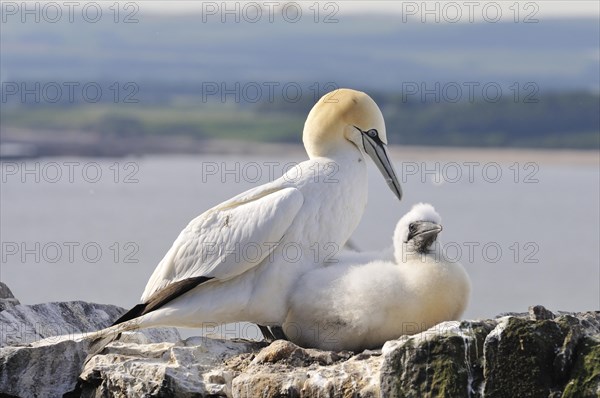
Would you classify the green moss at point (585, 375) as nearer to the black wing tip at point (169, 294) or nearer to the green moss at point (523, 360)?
the green moss at point (523, 360)

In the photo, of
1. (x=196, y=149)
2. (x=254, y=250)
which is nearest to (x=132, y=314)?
(x=254, y=250)

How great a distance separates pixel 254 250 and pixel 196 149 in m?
56.3

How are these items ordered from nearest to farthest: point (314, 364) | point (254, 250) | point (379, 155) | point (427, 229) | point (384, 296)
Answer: point (314, 364) → point (384, 296) → point (427, 229) → point (254, 250) → point (379, 155)

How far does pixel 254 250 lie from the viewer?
8031 millimetres

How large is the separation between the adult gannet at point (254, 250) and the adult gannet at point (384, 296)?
19cm

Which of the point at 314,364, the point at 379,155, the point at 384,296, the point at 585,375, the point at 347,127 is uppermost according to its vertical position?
the point at 347,127

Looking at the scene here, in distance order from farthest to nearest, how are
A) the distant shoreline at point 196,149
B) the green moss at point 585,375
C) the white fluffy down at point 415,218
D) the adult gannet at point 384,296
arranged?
the distant shoreline at point 196,149
the white fluffy down at point 415,218
the adult gannet at point 384,296
the green moss at point 585,375

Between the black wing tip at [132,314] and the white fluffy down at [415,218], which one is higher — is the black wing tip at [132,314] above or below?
below

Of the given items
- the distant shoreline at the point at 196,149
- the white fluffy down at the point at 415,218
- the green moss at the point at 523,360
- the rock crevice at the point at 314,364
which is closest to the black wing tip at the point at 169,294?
the rock crevice at the point at 314,364

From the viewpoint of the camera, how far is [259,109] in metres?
81.8

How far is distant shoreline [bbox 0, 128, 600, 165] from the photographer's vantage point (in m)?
55.5

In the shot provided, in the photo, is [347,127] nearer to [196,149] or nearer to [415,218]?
[415,218]

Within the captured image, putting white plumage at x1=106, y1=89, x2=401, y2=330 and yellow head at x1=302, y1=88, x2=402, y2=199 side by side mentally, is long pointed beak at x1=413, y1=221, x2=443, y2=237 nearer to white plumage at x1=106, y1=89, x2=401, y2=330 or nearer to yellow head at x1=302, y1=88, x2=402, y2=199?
white plumage at x1=106, y1=89, x2=401, y2=330

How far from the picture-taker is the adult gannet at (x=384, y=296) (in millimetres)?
7617
